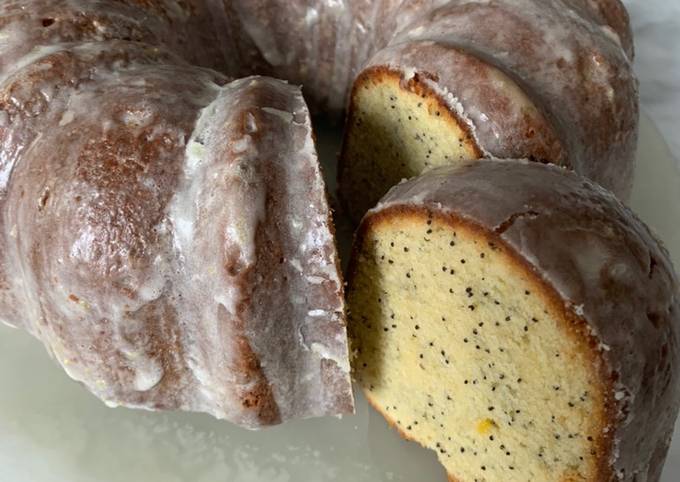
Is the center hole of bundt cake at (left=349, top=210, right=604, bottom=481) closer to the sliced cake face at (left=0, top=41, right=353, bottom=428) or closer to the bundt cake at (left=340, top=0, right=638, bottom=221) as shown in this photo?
the sliced cake face at (left=0, top=41, right=353, bottom=428)

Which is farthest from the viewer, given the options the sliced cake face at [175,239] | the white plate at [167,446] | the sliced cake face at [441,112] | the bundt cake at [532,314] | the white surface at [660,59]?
the white surface at [660,59]

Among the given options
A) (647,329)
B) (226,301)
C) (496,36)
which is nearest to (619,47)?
(496,36)

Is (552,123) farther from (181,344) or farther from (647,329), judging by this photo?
(181,344)

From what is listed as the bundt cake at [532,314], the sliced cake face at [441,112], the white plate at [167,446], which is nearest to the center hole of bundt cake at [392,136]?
the sliced cake face at [441,112]

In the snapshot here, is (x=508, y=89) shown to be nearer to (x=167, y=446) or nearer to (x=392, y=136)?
(x=392, y=136)

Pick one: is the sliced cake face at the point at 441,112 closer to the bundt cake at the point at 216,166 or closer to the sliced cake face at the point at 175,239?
the bundt cake at the point at 216,166

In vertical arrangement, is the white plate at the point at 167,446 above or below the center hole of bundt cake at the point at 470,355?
below

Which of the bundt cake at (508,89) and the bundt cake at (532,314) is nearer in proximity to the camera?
the bundt cake at (532,314)

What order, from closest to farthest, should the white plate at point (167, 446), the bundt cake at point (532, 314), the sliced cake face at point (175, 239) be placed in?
the bundt cake at point (532, 314)
the sliced cake face at point (175, 239)
the white plate at point (167, 446)
